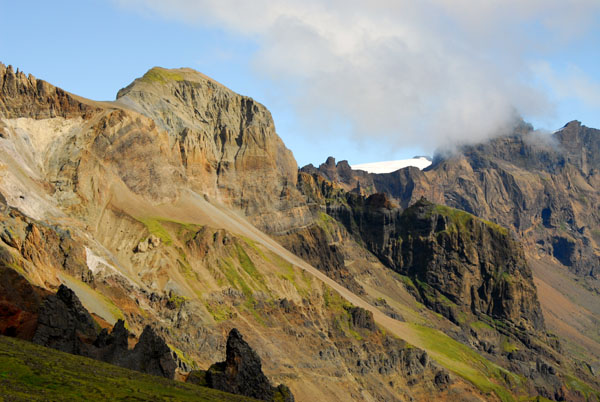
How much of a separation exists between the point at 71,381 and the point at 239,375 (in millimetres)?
25180

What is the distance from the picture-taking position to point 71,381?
52406 mm

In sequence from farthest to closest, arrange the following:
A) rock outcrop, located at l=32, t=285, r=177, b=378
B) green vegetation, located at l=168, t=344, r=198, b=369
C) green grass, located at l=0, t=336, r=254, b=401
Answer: green vegetation, located at l=168, t=344, r=198, b=369, rock outcrop, located at l=32, t=285, r=177, b=378, green grass, located at l=0, t=336, r=254, b=401

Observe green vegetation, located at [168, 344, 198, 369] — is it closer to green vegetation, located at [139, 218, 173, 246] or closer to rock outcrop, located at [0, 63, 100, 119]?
green vegetation, located at [139, 218, 173, 246]

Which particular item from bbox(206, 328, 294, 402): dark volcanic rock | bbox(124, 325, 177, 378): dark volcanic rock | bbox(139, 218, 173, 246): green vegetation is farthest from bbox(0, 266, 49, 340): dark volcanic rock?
bbox(139, 218, 173, 246): green vegetation

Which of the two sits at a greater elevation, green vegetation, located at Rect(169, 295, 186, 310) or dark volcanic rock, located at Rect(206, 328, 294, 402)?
green vegetation, located at Rect(169, 295, 186, 310)

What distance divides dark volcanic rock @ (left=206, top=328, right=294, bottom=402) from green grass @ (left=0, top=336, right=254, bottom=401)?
689 centimetres

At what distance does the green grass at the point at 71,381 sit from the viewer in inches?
1909

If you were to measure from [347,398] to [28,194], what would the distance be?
95.8m

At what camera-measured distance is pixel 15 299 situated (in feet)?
232

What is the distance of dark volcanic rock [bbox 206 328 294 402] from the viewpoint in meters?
73.4

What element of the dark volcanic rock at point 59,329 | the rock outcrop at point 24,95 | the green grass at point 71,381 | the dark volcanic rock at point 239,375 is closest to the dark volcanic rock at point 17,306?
the dark volcanic rock at point 59,329

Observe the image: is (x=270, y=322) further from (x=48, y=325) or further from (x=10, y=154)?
(x=48, y=325)

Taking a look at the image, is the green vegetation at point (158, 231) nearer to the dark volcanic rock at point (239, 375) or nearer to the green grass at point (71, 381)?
the dark volcanic rock at point (239, 375)

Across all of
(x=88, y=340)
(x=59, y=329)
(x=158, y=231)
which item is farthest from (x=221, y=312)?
(x=59, y=329)
